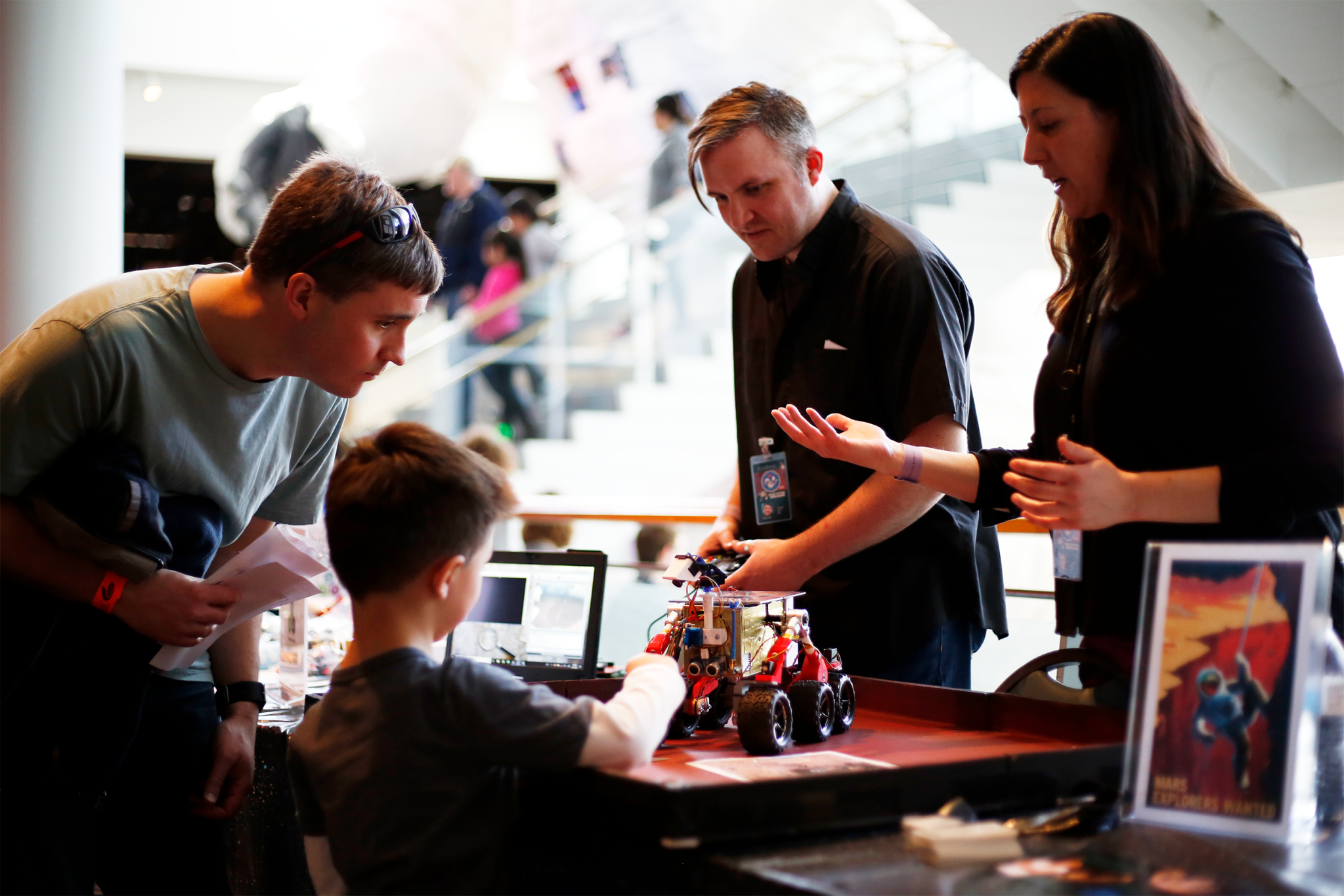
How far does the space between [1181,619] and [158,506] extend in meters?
1.30

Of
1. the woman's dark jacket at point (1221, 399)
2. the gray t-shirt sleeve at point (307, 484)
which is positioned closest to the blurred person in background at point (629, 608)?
the gray t-shirt sleeve at point (307, 484)

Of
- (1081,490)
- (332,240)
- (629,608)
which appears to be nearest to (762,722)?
(1081,490)

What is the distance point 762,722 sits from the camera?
54.7 inches

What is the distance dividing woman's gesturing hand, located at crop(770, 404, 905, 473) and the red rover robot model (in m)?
0.22

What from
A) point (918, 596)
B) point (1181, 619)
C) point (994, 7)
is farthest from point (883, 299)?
point (994, 7)

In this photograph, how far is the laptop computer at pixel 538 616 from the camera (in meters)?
2.47

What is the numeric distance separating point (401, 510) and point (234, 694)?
758mm

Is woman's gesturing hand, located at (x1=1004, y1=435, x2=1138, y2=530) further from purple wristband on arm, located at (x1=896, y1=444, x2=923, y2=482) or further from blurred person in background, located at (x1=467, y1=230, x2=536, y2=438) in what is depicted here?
blurred person in background, located at (x1=467, y1=230, x2=536, y2=438)

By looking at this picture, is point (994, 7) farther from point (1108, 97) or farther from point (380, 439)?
point (380, 439)

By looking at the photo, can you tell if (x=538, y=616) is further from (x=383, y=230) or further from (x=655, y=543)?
(x=655, y=543)

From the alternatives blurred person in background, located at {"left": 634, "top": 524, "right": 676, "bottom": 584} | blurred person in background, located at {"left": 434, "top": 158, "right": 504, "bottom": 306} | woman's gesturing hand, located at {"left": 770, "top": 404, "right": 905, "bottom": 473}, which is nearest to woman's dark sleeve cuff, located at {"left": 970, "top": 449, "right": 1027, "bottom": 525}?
woman's gesturing hand, located at {"left": 770, "top": 404, "right": 905, "bottom": 473}

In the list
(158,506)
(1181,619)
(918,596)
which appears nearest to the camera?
(1181,619)

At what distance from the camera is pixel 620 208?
8.27m

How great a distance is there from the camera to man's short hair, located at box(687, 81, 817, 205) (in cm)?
208
